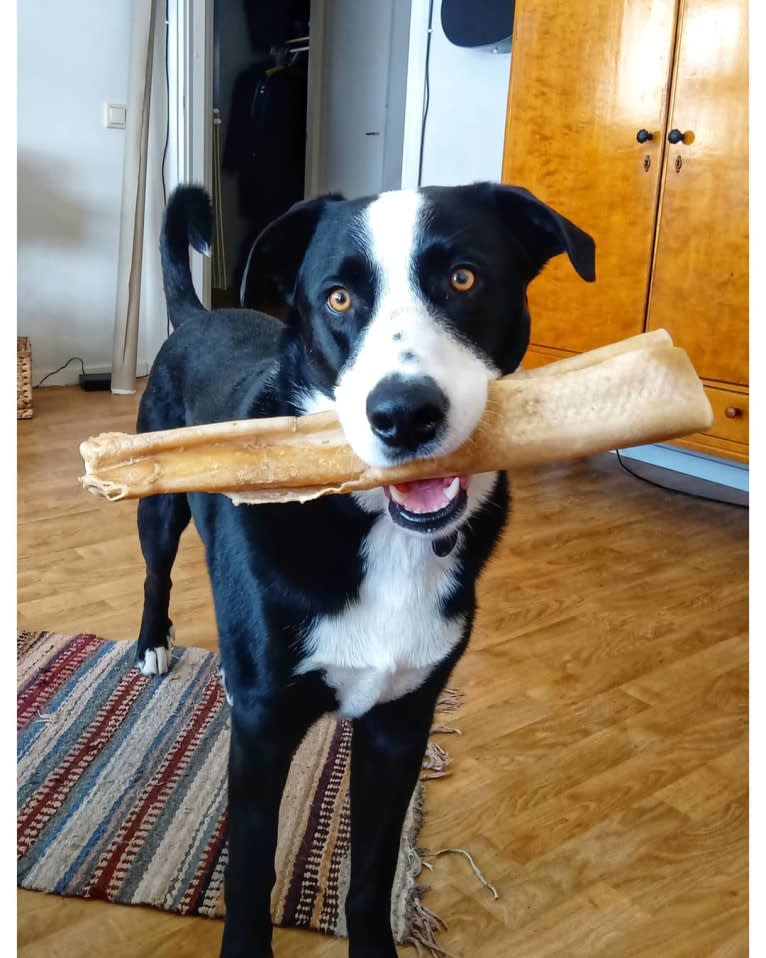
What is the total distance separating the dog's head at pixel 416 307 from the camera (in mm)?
755

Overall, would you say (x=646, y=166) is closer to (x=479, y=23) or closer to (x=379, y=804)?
(x=479, y=23)

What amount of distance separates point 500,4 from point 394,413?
115 inches

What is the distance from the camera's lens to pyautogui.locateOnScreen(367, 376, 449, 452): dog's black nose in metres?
0.73

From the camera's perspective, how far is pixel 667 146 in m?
2.46

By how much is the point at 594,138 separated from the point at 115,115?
7.14 feet

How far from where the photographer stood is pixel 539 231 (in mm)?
994

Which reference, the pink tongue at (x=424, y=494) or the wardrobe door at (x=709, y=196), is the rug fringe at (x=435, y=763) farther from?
the wardrobe door at (x=709, y=196)

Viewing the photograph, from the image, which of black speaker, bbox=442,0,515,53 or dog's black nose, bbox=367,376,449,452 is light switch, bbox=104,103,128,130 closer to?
black speaker, bbox=442,0,515,53

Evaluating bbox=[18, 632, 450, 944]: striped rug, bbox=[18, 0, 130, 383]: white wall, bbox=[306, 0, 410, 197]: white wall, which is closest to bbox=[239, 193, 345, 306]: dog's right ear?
bbox=[18, 632, 450, 944]: striped rug

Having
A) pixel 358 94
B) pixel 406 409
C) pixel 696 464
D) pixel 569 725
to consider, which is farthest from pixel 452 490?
pixel 358 94

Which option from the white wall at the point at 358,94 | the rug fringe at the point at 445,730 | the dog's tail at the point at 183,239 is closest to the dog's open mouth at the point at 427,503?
the rug fringe at the point at 445,730

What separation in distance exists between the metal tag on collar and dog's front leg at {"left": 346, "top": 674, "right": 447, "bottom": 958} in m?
0.17
